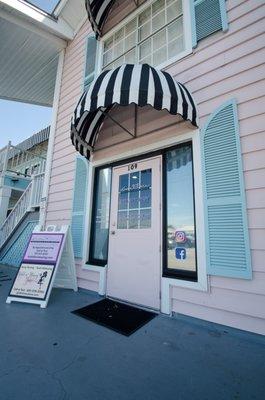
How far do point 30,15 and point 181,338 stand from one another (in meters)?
6.14

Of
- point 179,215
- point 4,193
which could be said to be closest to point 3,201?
point 4,193

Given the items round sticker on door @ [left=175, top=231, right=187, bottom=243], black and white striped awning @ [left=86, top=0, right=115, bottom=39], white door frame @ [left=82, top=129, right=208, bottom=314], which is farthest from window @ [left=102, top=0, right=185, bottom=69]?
round sticker on door @ [left=175, top=231, right=187, bottom=243]

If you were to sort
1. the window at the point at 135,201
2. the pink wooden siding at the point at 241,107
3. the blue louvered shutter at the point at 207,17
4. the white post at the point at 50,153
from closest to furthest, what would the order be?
the pink wooden siding at the point at 241,107, the blue louvered shutter at the point at 207,17, the window at the point at 135,201, the white post at the point at 50,153

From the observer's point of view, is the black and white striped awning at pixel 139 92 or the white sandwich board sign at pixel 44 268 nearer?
the black and white striped awning at pixel 139 92

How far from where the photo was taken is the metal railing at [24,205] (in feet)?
18.3

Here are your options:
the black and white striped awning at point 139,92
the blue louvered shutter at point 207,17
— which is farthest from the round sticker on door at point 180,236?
the blue louvered shutter at point 207,17

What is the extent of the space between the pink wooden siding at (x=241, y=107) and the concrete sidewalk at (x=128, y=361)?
20cm

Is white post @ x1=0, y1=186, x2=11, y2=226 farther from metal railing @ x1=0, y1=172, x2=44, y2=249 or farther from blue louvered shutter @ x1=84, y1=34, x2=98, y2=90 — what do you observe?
blue louvered shutter @ x1=84, y1=34, x2=98, y2=90

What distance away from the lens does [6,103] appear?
719 centimetres

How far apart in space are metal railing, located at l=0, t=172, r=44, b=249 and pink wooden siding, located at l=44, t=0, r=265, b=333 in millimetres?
4224

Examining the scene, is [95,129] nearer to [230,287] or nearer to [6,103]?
[230,287]

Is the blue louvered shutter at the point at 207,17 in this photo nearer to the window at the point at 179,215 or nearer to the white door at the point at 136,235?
the window at the point at 179,215

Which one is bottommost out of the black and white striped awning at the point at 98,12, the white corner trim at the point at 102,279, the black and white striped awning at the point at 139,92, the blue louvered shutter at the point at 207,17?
the white corner trim at the point at 102,279

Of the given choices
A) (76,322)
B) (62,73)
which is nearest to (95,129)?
(62,73)
